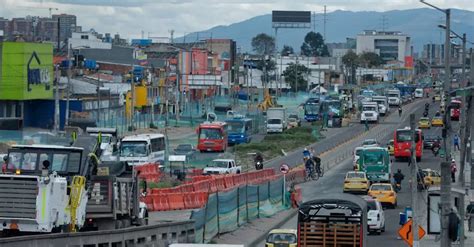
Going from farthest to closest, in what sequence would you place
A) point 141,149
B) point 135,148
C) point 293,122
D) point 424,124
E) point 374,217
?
point 293,122, point 424,124, point 141,149, point 135,148, point 374,217

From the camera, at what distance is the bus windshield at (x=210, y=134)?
88188 mm

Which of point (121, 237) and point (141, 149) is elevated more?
point (121, 237)

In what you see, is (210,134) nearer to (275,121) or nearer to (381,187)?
(275,121)

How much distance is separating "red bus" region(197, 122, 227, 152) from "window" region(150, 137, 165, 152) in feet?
58.9

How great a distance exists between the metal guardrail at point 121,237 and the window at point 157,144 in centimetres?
3390

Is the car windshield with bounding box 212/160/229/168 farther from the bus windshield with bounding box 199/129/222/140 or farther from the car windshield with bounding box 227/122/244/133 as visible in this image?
the car windshield with bounding box 227/122/244/133

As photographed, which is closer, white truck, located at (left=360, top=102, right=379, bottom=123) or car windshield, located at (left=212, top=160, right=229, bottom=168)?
car windshield, located at (left=212, top=160, right=229, bottom=168)

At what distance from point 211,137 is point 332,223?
56930mm

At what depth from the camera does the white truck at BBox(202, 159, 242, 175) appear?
64062mm

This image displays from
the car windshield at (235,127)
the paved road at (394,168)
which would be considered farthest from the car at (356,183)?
the car windshield at (235,127)

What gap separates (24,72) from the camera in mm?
93688

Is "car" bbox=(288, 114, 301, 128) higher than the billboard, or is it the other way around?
the billboard

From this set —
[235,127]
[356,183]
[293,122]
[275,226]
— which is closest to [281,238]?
[275,226]

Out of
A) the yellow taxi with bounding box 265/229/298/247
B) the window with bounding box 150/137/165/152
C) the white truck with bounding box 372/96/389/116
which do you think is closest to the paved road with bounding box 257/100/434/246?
the yellow taxi with bounding box 265/229/298/247
